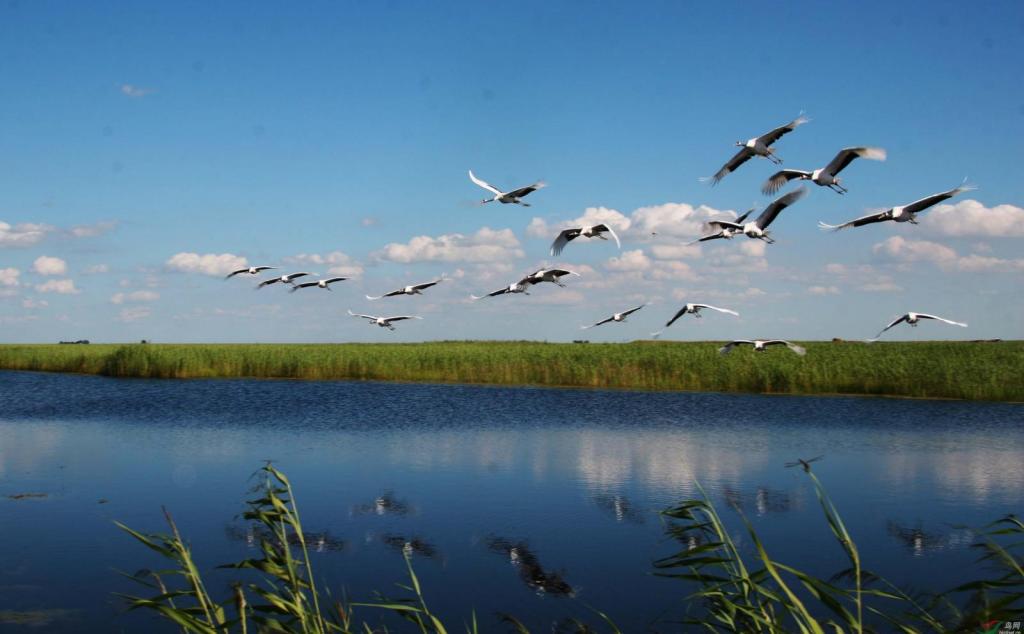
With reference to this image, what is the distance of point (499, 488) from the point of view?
14.6 m

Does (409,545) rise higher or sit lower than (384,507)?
lower

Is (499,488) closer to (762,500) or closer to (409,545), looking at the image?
(409,545)

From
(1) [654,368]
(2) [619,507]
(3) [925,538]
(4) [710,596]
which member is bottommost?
(3) [925,538]

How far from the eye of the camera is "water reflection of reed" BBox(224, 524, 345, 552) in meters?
10.7

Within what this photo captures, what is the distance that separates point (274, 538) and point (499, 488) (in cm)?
438

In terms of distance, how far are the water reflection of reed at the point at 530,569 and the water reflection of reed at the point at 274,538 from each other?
1.92m

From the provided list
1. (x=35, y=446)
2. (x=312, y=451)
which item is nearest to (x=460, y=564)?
(x=312, y=451)

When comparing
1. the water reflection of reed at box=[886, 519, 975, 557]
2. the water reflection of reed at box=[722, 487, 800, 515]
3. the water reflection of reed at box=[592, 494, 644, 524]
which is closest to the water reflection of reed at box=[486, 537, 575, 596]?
the water reflection of reed at box=[592, 494, 644, 524]

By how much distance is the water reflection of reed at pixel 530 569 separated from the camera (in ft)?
29.9

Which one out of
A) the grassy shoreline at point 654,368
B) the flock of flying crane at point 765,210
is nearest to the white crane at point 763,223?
the flock of flying crane at point 765,210

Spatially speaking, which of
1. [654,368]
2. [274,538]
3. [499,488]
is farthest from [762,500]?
[654,368]

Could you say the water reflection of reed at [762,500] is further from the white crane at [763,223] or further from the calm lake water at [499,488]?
the white crane at [763,223]

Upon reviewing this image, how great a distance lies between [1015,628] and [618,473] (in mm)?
9942

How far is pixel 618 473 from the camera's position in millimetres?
16141
